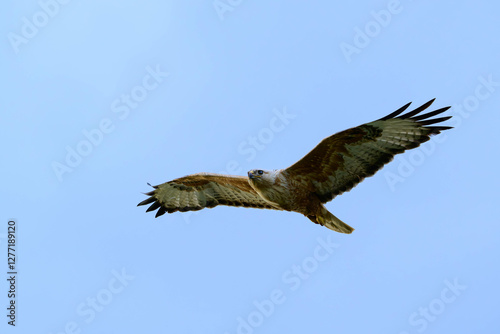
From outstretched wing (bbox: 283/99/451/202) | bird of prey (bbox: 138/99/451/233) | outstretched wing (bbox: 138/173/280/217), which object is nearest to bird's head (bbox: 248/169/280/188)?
bird of prey (bbox: 138/99/451/233)

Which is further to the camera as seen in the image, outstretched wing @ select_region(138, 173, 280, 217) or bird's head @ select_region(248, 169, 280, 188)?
outstretched wing @ select_region(138, 173, 280, 217)

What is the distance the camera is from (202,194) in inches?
555

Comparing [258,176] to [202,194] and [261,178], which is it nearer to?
[261,178]

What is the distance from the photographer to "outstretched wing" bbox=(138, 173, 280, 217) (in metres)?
13.4

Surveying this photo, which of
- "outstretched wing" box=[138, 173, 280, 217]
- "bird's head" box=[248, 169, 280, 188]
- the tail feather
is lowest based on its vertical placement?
the tail feather

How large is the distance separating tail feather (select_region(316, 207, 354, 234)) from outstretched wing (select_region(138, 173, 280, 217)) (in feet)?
4.12

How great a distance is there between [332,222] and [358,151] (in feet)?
4.12

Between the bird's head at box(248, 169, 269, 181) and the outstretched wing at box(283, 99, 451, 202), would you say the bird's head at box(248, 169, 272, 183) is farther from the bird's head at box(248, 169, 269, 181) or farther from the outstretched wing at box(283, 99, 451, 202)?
the outstretched wing at box(283, 99, 451, 202)

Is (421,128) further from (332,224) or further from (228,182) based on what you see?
(228,182)

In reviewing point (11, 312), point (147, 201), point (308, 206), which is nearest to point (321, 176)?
point (308, 206)

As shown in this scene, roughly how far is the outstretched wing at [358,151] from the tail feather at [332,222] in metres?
0.26

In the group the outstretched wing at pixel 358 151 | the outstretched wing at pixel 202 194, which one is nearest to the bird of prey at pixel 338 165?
the outstretched wing at pixel 358 151

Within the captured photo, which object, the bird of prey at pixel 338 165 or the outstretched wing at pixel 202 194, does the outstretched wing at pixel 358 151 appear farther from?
the outstretched wing at pixel 202 194

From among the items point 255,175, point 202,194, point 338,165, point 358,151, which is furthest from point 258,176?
point 202,194
